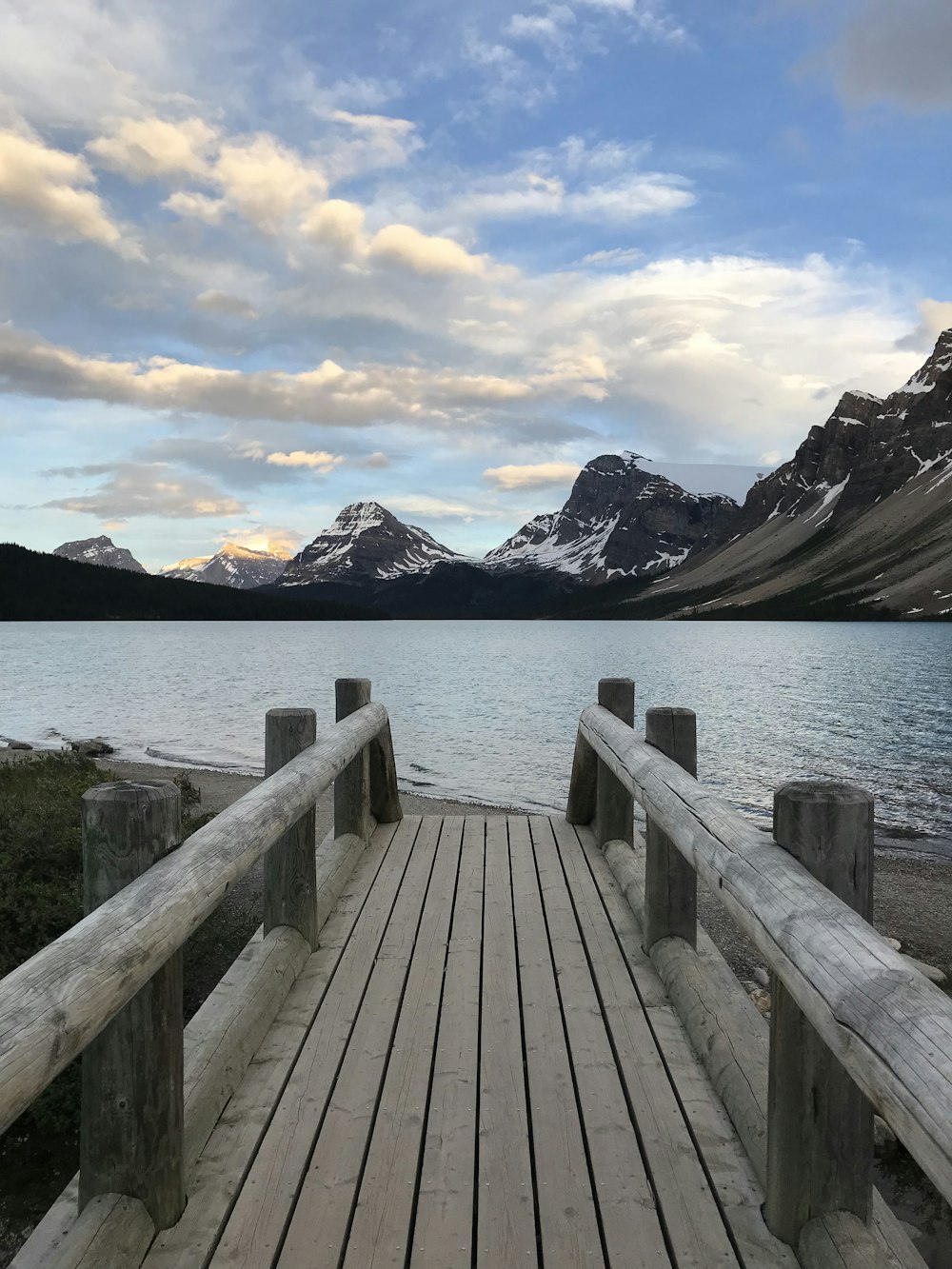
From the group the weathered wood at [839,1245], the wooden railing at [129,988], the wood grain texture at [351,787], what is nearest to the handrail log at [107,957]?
the wooden railing at [129,988]

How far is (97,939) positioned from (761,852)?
1.72 metres

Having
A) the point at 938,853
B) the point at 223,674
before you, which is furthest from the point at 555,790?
the point at 223,674

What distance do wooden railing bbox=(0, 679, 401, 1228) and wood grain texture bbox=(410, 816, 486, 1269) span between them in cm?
74

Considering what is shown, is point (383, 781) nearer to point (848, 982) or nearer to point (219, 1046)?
point (219, 1046)

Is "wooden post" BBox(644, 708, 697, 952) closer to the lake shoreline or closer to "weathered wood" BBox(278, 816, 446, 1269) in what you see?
"weathered wood" BBox(278, 816, 446, 1269)

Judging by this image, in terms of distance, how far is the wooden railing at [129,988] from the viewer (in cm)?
165

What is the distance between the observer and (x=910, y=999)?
1.61 meters

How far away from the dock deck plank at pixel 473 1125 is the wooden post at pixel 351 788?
1.62m

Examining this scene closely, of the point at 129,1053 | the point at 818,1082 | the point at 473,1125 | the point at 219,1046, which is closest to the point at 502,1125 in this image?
the point at 473,1125

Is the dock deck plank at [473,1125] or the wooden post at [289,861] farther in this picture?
the wooden post at [289,861]

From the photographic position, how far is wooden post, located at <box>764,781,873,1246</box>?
231 centimetres

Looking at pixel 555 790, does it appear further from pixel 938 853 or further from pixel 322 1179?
pixel 322 1179

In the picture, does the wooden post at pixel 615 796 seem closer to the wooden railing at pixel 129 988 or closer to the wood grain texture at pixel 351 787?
the wood grain texture at pixel 351 787

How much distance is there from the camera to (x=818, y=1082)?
234cm
